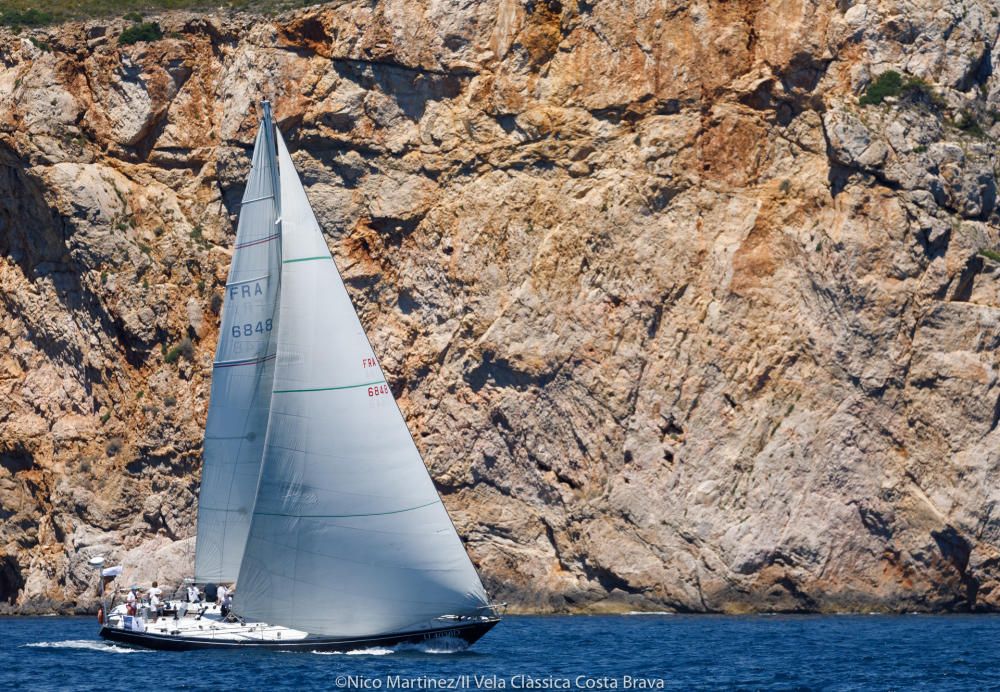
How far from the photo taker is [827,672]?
105 feet

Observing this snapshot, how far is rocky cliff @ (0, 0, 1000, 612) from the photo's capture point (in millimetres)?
45750

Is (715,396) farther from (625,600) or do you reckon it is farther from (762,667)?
(762,667)

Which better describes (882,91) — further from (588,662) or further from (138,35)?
(138,35)

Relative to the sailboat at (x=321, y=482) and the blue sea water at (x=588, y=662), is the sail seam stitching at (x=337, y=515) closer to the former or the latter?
the sailboat at (x=321, y=482)

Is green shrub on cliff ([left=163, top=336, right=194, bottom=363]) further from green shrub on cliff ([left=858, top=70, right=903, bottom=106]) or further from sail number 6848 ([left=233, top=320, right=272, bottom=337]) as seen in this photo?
green shrub on cliff ([left=858, top=70, right=903, bottom=106])

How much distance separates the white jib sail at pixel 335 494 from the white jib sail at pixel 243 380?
0.71m

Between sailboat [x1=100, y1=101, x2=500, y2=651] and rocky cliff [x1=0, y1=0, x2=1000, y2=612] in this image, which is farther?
rocky cliff [x1=0, y1=0, x2=1000, y2=612]

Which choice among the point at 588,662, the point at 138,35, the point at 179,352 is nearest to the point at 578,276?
the point at 179,352

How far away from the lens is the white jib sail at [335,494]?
32.2 m

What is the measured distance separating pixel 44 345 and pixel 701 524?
19303 mm

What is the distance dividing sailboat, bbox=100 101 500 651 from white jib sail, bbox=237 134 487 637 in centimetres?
2

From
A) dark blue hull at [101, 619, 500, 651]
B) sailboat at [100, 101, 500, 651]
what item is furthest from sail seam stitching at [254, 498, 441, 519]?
dark blue hull at [101, 619, 500, 651]

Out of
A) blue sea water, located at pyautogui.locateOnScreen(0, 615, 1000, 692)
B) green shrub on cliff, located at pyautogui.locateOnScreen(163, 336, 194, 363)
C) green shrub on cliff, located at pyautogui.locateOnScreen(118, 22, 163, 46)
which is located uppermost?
green shrub on cliff, located at pyautogui.locateOnScreen(118, 22, 163, 46)

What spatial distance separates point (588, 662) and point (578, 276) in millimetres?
16910
